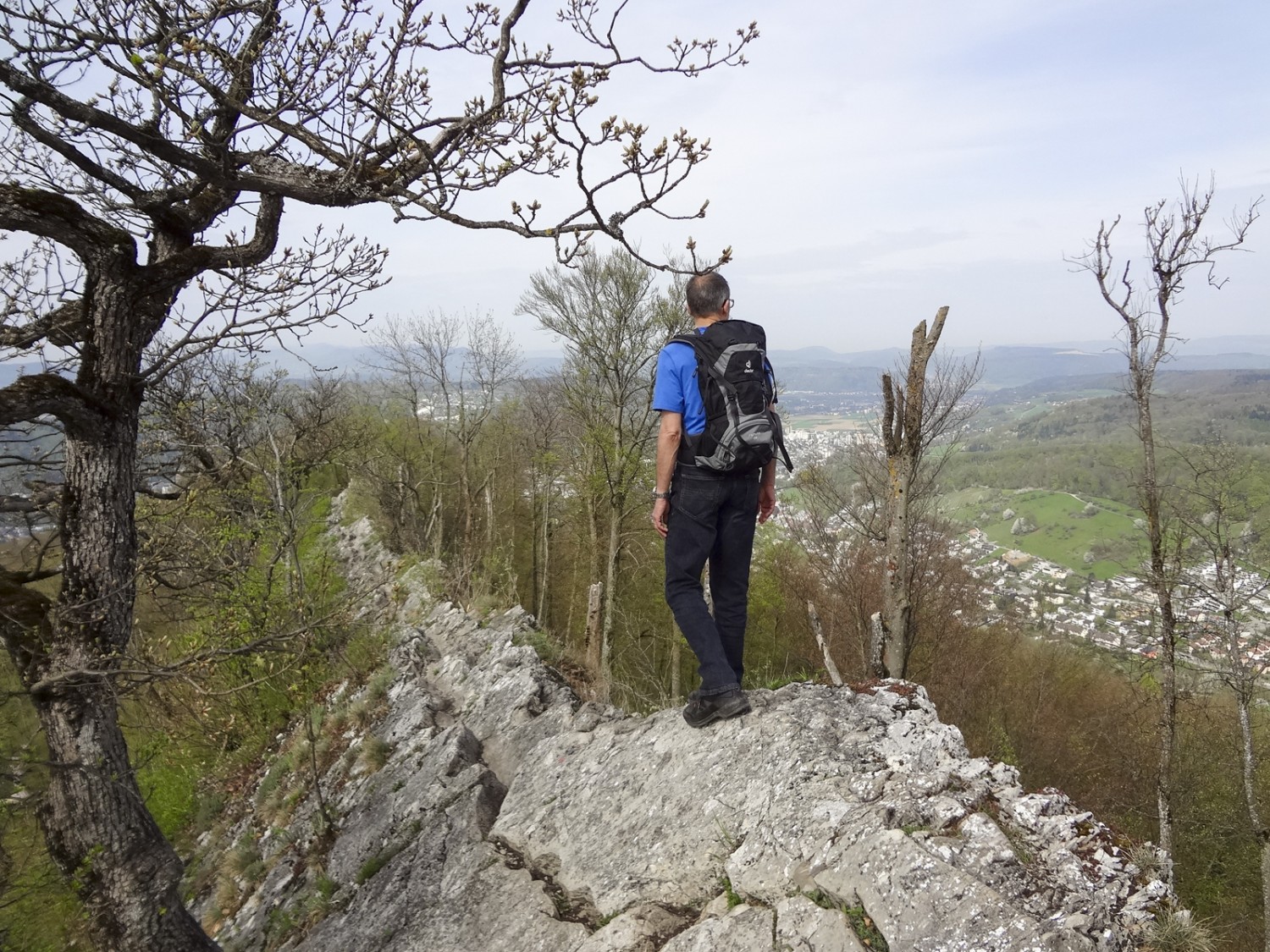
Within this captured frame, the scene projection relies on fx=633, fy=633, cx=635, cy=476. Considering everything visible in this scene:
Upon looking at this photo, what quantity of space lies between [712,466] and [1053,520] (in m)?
37.2

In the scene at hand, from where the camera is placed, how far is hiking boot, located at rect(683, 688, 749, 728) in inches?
145

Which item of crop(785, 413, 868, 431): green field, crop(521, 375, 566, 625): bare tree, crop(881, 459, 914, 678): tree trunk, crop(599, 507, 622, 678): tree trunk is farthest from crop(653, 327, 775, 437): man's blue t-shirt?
crop(785, 413, 868, 431): green field

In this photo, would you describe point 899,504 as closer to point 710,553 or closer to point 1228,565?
point 710,553

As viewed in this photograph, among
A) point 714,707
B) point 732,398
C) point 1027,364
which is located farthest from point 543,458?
point 1027,364

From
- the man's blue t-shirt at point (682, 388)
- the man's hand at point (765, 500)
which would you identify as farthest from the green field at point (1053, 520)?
the man's blue t-shirt at point (682, 388)

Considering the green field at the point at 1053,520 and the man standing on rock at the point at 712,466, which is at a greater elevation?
the man standing on rock at the point at 712,466

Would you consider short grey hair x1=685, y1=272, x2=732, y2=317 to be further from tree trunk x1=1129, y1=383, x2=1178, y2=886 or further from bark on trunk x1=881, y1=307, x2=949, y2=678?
tree trunk x1=1129, y1=383, x2=1178, y2=886

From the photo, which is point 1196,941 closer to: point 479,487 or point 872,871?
point 872,871

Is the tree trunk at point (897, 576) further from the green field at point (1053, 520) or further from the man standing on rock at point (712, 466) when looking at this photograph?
the green field at point (1053, 520)

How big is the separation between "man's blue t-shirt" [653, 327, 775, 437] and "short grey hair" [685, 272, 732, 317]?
27 cm

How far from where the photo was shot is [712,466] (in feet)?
11.2

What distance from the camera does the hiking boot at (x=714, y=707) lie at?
368 cm

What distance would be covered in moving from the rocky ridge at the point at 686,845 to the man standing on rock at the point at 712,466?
54cm

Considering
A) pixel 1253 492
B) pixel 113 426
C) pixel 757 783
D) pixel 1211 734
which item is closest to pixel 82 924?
pixel 113 426
